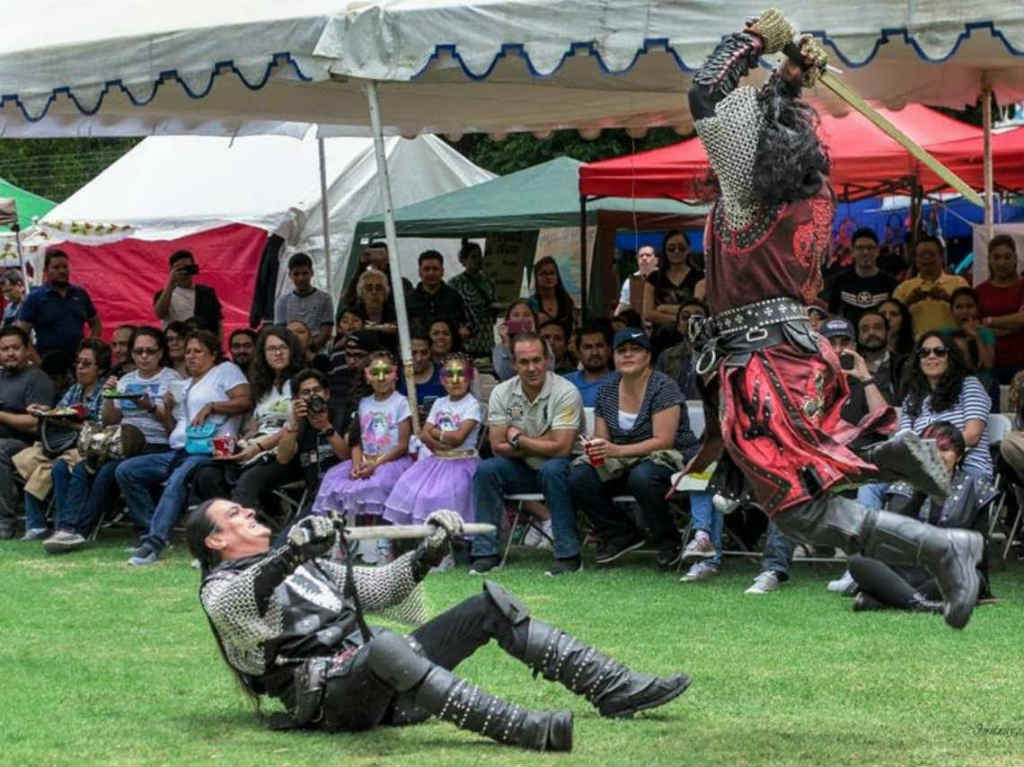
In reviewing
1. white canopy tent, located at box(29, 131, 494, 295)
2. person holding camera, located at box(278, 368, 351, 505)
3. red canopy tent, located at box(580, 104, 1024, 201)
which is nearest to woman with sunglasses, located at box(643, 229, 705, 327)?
red canopy tent, located at box(580, 104, 1024, 201)

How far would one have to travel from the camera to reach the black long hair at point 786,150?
5566mm

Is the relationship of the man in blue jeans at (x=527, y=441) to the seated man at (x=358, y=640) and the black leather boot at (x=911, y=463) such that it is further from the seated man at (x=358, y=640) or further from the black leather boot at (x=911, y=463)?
the black leather boot at (x=911, y=463)

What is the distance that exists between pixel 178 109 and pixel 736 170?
7.89 m

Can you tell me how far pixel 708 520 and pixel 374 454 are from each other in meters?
1.98

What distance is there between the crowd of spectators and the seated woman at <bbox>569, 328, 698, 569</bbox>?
0.03 ft

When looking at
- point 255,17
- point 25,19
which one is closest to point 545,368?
point 255,17

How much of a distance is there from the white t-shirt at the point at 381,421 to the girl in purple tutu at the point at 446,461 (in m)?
0.19

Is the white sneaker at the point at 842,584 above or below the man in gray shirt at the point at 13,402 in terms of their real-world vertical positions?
below

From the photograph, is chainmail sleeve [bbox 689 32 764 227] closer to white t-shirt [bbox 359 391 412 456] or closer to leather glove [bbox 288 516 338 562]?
leather glove [bbox 288 516 338 562]

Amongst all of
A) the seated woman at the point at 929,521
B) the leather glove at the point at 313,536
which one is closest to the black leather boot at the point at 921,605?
the seated woman at the point at 929,521

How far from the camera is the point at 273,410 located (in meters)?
10.9

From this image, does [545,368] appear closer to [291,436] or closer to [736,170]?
[291,436]

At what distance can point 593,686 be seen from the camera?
5.79 metres

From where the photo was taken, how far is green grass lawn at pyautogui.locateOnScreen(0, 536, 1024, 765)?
5.50 metres
